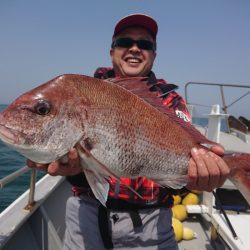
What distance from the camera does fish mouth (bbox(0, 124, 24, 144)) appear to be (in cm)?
171

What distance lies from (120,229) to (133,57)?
1.52 metres

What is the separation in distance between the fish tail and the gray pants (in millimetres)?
649

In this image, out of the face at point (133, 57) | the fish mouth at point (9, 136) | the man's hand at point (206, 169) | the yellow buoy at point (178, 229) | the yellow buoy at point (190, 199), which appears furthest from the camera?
the yellow buoy at point (190, 199)

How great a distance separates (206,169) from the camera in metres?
1.96

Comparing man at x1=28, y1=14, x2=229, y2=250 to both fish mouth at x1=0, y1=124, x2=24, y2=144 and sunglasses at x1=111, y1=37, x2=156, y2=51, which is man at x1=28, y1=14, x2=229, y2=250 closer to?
sunglasses at x1=111, y1=37, x2=156, y2=51

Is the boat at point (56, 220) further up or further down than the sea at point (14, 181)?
further up

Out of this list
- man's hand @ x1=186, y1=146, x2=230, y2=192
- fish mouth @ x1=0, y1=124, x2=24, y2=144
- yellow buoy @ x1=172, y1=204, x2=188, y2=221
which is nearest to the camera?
fish mouth @ x1=0, y1=124, x2=24, y2=144

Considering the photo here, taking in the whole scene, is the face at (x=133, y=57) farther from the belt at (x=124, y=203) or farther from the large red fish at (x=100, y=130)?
the belt at (x=124, y=203)

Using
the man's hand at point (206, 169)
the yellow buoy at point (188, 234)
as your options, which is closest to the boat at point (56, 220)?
the yellow buoy at point (188, 234)

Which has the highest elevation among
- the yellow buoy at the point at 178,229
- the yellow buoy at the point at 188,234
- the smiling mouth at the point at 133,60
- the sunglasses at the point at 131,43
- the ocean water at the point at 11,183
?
the sunglasses at the point at 131,43

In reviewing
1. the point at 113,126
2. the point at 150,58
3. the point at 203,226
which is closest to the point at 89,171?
the point at 113,126

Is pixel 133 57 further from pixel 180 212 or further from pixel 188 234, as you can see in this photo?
pixel 180 212

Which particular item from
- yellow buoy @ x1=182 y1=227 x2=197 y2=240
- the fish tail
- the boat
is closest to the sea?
the boat

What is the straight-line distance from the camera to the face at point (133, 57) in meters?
2.71
